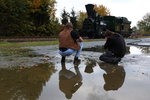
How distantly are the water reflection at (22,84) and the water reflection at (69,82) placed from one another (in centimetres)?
38

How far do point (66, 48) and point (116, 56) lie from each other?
72.2 inches

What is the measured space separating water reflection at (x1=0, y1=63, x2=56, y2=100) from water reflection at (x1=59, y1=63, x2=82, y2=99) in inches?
14.9

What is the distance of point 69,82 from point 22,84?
3.61ft

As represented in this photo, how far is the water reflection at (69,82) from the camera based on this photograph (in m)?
5.23

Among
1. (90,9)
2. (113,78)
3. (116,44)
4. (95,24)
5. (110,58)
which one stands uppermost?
(90,9)

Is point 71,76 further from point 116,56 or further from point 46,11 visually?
point 46,11

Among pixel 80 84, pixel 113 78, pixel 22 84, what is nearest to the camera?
pixel 22 84

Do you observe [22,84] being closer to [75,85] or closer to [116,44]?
[75,85]

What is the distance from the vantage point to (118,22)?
123ft

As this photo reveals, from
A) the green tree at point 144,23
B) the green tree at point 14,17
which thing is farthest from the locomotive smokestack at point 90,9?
the green tree at point 144,23

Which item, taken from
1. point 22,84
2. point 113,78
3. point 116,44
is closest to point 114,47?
point 116,44

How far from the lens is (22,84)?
5801mm

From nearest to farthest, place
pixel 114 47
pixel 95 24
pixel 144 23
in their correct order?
pixel 114 47, pixel 95 24, pixel 144 23

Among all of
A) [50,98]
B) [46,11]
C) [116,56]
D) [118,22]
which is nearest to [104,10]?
[46,11]
